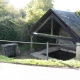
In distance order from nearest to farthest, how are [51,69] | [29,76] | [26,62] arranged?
[29,76], [51,69], [26,62]

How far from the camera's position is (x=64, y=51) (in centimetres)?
1605

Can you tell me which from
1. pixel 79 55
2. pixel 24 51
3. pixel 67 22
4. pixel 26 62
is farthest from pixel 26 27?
pixel 26 62

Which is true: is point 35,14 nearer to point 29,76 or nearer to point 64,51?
point 64,51

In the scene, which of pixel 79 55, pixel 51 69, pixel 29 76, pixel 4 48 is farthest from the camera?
pixel 4 48

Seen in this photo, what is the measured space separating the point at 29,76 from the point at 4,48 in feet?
26.6

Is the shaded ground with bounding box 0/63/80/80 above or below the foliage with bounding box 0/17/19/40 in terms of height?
below

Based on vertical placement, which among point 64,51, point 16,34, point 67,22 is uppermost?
point 67,22

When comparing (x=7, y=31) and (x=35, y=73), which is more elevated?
(x=7, y=31)

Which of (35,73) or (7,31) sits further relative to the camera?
(7,31)

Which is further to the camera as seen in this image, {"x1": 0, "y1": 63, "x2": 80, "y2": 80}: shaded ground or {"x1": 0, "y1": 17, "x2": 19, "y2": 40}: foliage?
{"x1": 0, "y1": 17, "x2": 19, "y2": 40}: foliage

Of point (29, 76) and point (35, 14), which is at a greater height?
point (35, 14)

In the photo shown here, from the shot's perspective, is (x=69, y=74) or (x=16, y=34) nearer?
(x=69, y=74)

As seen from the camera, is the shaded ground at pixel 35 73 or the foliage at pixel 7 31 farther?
the foliage at pixel 7 31

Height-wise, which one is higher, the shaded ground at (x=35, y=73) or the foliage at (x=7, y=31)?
the foliage at (x=7, y=31)
